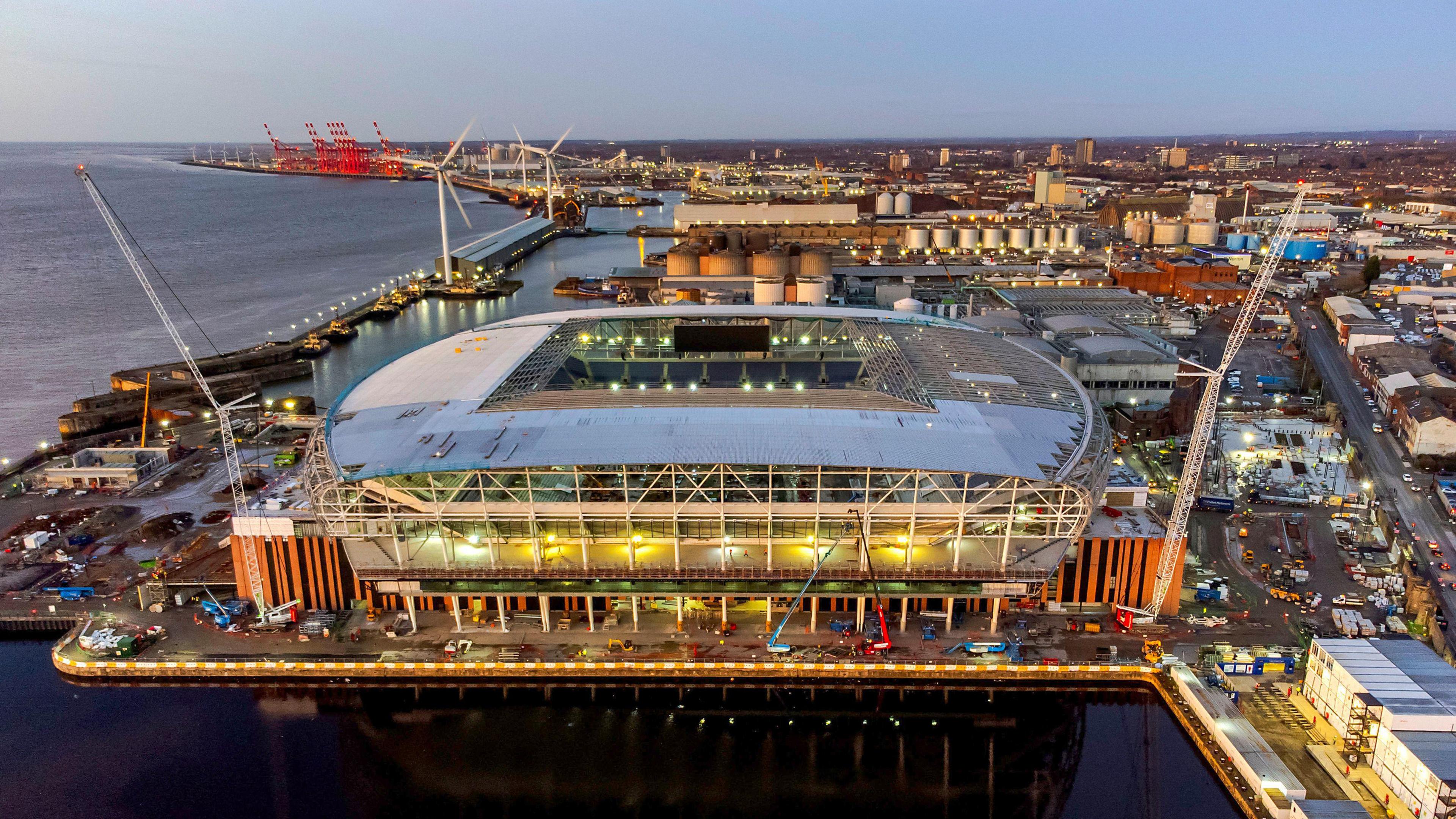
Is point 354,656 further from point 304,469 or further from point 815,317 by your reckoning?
point 815,317

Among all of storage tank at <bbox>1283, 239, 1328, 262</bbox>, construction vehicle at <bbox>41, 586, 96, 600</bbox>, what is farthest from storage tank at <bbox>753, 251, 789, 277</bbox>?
storage tank at <bbox>1283, 239, 1328, 262</bbox>

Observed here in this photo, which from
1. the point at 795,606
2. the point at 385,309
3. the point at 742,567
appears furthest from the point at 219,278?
the point at 795,606

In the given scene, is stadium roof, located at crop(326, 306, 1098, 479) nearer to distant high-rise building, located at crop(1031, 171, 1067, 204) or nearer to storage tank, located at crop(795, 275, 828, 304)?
storage tank, located at crop(795, 275, 828, 304)

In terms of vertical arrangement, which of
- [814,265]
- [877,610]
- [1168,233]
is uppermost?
[1168,233]

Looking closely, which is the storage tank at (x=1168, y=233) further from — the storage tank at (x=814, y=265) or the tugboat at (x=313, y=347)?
the tugboat at (x=313, y=347)

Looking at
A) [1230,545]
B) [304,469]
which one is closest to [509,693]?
[304,469]

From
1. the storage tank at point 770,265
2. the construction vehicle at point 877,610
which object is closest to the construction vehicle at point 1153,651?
the construction vehicle at point 877,610

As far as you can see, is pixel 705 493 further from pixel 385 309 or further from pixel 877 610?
pixel 385 309
